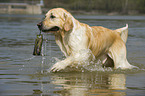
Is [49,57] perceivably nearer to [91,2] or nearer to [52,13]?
[52,13]

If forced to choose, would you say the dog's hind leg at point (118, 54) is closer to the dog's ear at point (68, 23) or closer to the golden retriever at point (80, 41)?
the golden retriever at point (80, 41)

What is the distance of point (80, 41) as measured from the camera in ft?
26.7

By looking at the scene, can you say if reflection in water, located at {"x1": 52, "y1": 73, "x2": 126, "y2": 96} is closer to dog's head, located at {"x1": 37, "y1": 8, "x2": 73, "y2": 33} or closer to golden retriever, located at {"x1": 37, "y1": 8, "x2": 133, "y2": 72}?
golden retriever, located at {"x1": 37, "y1": 8, "x2": 133, "y2": 72}

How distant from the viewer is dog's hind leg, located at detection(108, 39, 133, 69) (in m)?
9.03

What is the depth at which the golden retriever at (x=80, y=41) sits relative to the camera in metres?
7.86

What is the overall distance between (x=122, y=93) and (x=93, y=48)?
97.1 inches

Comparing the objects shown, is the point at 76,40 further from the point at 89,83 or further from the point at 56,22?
the point at 89,83

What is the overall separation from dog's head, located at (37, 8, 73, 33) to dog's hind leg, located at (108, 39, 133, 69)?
157 centimetres

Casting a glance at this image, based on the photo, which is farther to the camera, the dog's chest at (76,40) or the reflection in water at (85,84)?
the dog's chest at (76,40)

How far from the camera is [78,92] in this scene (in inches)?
249

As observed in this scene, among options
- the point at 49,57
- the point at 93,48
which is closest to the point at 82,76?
the point at 93,48

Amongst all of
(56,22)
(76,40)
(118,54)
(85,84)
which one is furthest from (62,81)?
(118,54)

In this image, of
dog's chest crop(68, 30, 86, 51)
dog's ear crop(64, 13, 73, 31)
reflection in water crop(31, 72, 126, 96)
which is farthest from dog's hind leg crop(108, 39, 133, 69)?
dog's ear crop(64, 13, 73, 31)

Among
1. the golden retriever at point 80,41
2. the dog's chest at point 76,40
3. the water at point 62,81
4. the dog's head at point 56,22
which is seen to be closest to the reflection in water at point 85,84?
the water at point 62,81
